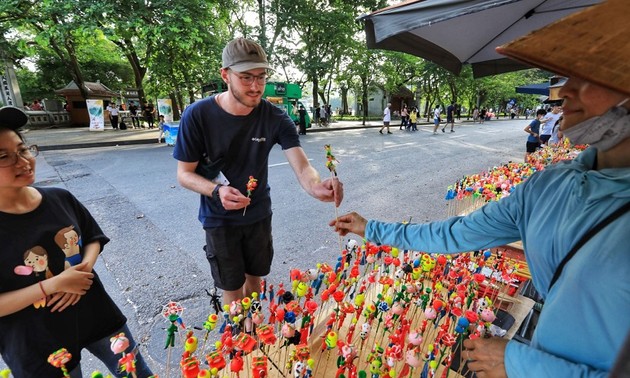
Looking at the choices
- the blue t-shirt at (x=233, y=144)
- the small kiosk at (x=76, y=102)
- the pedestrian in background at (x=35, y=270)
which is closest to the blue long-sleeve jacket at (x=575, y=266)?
the blue t-shirt at (x=233, y=144)

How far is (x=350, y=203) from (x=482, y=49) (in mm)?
3235

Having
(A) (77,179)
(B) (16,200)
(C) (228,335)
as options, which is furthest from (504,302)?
(A) (77,179)

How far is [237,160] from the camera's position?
6.59ft

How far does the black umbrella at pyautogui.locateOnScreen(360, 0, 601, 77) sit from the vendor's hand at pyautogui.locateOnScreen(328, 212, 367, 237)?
1049mm

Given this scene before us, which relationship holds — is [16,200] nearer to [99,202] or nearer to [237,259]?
[237,259]

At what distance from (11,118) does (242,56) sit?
1098 millimetres

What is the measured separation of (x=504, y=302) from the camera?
2.24 meters

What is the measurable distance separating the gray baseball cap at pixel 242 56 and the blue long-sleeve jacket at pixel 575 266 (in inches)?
58.5

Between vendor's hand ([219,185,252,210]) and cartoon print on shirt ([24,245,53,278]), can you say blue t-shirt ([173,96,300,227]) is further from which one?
cartoon print on shirt ([24,245,53,278])

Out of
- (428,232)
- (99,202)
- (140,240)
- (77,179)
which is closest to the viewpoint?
(428,232)

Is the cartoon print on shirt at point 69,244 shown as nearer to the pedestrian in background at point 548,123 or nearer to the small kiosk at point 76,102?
the pedestrian in background at point 548,123

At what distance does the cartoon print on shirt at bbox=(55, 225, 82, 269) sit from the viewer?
1457mm

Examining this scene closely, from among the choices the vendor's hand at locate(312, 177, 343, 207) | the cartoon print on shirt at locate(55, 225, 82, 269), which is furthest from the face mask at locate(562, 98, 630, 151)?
the cartoon print on shirt at locate(55, 225, 82, 269)

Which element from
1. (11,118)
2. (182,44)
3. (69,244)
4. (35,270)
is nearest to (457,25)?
(11,118)
